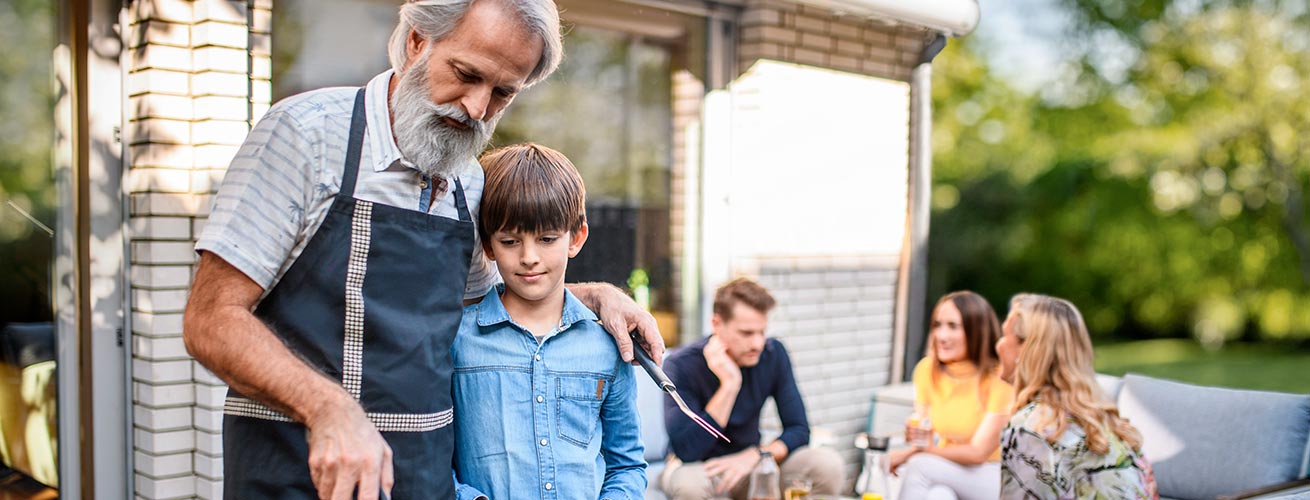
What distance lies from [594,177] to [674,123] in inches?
24.0

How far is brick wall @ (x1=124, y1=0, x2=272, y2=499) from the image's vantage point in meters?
3.78

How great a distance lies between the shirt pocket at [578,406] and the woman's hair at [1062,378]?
222 cm

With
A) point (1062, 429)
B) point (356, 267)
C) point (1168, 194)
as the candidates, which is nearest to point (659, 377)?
point (356, 267)

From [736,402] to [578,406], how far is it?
8.99 feet

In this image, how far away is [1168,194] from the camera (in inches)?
588

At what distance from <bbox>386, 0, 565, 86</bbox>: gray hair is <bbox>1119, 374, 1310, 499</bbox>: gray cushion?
407 cm

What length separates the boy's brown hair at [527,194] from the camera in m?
1.94

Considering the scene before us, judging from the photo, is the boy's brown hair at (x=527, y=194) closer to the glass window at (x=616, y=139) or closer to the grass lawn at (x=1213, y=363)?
the glass window at (x=616, y=139)

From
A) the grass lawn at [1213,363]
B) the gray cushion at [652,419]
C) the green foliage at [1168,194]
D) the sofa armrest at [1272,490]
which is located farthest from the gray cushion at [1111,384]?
the green foliage at [1168,194]

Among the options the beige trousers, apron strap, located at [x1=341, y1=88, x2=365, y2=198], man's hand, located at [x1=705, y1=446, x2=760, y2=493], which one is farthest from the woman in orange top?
apron strap, located at [x1=341, y1=88, x2=365, y2=198]

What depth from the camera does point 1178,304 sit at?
15672 millimetres

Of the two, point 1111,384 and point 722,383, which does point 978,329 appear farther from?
point 722,383

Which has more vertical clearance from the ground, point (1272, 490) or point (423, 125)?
point (423, 125)

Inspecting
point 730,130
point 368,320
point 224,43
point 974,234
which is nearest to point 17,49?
point 224,43
